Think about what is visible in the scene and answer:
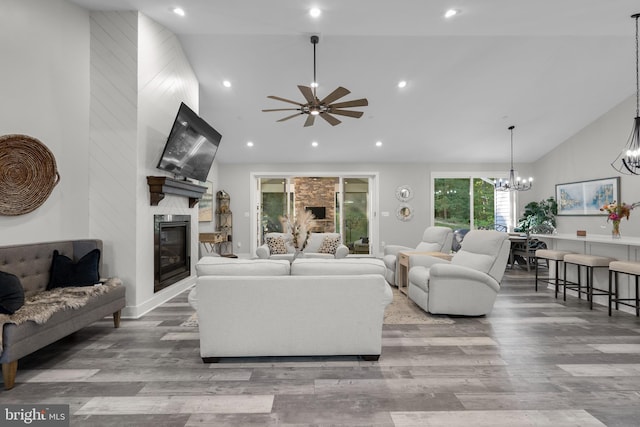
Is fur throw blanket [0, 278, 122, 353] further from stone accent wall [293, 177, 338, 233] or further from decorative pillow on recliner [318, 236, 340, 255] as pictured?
stone accent wall [293, 177, 338, 233]

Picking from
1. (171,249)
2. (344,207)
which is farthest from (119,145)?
(344,207)

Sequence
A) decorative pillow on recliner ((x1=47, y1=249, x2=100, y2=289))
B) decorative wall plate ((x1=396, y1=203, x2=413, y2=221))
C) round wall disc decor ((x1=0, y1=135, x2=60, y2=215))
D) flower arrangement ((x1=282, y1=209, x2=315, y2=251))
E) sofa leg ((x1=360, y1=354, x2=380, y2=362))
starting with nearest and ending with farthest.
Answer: sofa leg ((x1=360, y1=354, x2=380, y2=362)) → round wall disc decor ((x1=0, y1=135, x2=60, y2=215)) → decorative pillow on recliner ((x1=47, y1=249, x2=100, y2=289)) → flower arrangement ((x1=282, y1=209, x2=315, y2=251)) → decorative wall plate ((x1=396, y1=203, x2=413, y2=221))

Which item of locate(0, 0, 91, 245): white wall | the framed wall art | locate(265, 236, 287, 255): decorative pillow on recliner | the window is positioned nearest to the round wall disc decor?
locate(0, 0, 91, 245): white wall

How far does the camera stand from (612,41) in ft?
15.1

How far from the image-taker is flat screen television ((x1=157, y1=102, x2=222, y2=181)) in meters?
3.84

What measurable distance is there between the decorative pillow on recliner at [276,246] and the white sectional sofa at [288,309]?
3669 millimetres

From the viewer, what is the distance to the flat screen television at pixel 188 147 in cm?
384

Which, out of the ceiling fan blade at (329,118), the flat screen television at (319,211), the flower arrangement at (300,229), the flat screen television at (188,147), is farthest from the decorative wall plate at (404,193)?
the flat screen television at (188,147)

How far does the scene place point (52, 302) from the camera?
2457 millimetres

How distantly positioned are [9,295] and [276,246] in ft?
13.5

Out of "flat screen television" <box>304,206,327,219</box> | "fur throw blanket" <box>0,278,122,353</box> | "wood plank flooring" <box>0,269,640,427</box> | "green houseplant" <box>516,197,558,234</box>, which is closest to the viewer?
"wood plank flooring" <box>0,269,640,427</box>

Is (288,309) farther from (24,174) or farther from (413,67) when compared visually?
(413,67)

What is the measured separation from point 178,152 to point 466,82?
4672 mm

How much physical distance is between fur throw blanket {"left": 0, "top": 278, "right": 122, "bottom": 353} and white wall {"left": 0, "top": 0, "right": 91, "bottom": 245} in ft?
2.19
